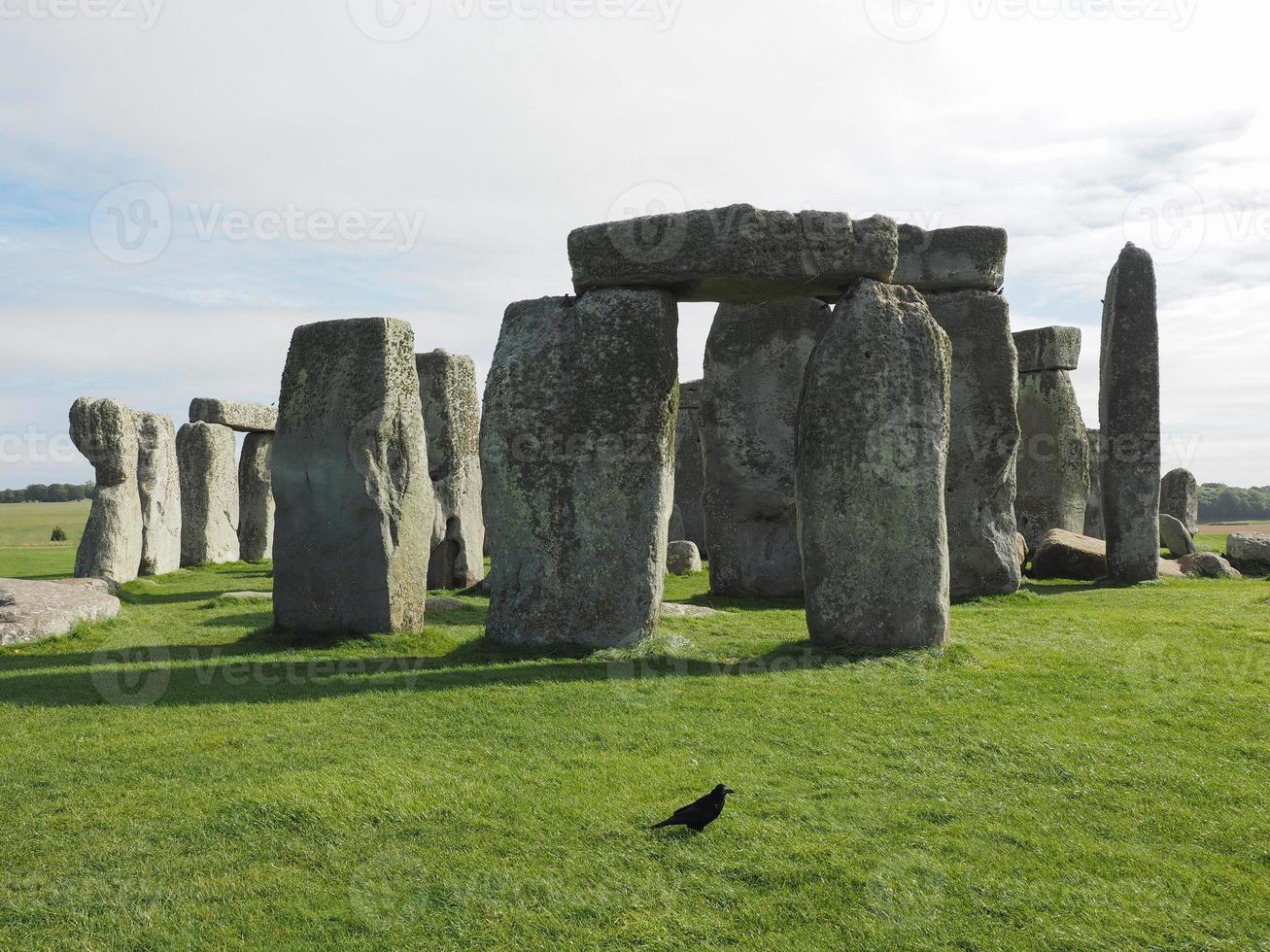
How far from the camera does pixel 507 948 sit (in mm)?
3748

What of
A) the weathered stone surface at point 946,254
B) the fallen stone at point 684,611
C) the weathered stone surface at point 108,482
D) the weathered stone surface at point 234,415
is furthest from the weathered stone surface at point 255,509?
the weathered stone surface at point 946,254

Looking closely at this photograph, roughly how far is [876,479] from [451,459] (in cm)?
759

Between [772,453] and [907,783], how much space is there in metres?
8.28

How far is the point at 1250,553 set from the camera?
55.6ft

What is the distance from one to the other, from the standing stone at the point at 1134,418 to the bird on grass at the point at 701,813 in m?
12.3

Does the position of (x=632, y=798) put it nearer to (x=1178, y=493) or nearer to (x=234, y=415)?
(x=234, y=415)

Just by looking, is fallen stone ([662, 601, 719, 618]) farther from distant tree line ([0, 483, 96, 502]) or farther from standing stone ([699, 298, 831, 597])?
distant tree line ([0, 483, 96, 502])

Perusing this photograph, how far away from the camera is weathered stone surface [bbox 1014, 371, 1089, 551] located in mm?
18984

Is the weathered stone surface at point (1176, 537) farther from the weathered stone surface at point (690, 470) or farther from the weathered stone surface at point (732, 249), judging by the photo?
the weathered stone surface at point (732, 249)

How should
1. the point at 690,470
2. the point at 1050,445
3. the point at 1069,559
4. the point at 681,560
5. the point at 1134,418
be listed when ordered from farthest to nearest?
the point at 690,470
the point at 1050,445
the point at 681,560
the point at 1069,559
the point at 1134,418

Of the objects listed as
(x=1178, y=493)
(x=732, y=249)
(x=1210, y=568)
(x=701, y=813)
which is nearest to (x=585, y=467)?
(x=732, y=249)

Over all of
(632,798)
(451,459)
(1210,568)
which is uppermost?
(451,459)

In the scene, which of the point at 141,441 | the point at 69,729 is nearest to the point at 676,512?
the point at 141,441

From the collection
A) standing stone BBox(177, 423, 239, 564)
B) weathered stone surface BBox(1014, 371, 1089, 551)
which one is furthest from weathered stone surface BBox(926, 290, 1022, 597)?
standing stone BBox(177, 423, 239, 564)
